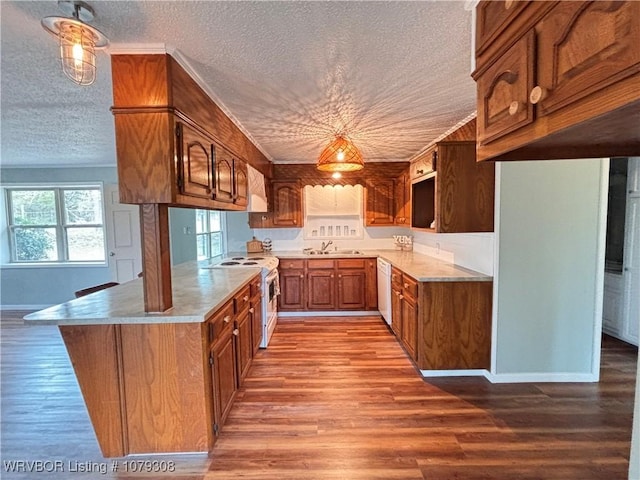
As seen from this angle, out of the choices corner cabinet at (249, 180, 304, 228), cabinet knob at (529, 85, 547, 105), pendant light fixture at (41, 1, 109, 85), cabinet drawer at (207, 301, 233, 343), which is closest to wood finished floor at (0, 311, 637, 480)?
cabinet drawer at (207, 301, 233, 343)

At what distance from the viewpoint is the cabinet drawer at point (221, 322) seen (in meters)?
1.95

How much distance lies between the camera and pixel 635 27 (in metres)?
0.63

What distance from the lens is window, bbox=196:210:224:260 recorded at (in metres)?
5.16

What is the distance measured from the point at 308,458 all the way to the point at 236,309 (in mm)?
1149

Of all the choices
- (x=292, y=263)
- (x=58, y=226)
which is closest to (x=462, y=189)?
(x=292, y=263)

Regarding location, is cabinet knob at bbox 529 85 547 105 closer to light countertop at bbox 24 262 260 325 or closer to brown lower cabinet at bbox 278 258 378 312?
light countertop at bbox 24 262 260 325

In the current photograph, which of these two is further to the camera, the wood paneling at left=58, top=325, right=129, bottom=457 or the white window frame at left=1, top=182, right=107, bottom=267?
the white window frame at left=1, top=182, right=107, bottom=267

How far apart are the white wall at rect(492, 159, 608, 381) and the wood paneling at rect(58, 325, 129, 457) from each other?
286cm

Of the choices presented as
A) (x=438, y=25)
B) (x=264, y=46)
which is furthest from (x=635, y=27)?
(x=264, y=46)

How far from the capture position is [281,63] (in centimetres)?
186

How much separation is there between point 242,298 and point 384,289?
6.94 ft

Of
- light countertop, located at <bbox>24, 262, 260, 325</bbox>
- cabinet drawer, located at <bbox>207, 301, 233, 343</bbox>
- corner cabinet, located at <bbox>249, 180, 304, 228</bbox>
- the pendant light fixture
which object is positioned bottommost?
cabinet drawer, located at <bbox>207, 301, 233, 343</bbox>

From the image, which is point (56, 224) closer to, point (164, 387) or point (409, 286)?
point (164, 387)

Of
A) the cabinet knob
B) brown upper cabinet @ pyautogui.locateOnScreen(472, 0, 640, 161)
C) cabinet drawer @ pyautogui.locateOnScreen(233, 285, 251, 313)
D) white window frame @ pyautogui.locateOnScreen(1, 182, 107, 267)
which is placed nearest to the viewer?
brown upper cabinet @ pyautogui.locateOnScreen(472, 0, 640, 161)
